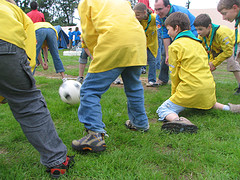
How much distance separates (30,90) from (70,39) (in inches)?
941

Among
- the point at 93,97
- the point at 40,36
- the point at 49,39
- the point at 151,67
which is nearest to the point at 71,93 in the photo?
Result: the point at 93,97

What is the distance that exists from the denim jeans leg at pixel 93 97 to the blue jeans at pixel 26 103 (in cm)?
45

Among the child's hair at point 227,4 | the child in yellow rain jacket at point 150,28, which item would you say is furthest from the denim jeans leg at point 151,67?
the child's hair at point 227,4

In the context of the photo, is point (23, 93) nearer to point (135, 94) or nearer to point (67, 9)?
point (135, 94)

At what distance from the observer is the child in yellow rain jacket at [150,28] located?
450 centimetres

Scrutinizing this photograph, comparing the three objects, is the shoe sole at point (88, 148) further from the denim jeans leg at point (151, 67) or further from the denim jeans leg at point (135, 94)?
the denim jeans leg at point (151, 67)

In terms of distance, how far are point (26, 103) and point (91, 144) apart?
779mm

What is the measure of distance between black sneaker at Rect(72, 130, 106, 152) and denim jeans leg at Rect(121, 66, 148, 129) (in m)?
0.60

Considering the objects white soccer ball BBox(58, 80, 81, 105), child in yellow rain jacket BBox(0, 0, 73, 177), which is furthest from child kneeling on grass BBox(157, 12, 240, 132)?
child in yellow rain jacket BBox(0, 0, 73, 177)

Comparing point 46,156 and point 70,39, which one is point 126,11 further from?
point 70,39

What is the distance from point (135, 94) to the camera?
2.48 meters

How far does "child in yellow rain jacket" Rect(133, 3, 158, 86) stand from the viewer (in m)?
4.50

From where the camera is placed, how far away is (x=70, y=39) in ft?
79.6

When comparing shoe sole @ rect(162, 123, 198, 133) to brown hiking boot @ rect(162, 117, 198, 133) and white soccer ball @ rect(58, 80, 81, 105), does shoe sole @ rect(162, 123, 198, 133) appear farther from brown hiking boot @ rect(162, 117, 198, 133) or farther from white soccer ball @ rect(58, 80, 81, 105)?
white soccer ball @ rect(58, 80, 81, 105)
